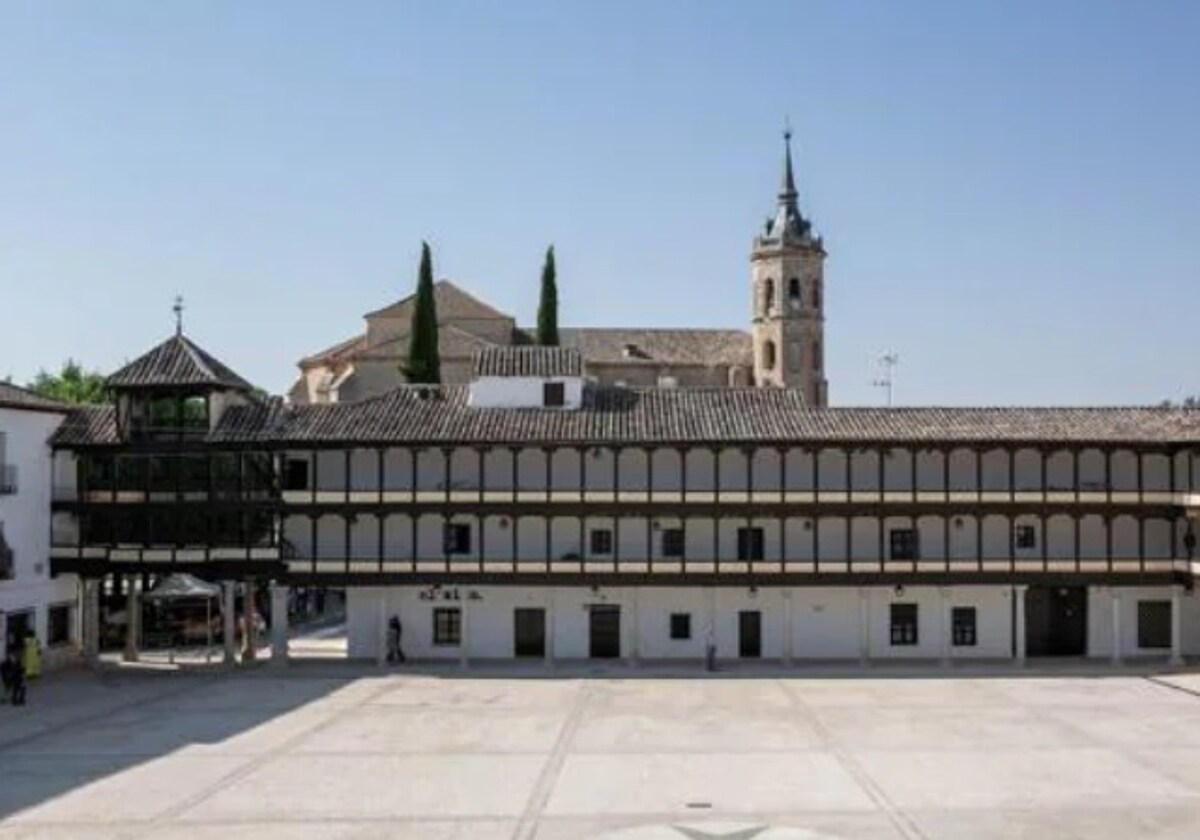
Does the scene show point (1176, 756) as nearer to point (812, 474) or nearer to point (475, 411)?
point (812, 474)

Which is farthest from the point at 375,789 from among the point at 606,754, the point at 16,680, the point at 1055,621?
the point at 1055,621

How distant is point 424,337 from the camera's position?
8544 cm

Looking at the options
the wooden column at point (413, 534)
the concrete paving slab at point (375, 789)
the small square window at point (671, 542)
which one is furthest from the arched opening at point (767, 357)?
the concrete paving slab at point (375, 789)

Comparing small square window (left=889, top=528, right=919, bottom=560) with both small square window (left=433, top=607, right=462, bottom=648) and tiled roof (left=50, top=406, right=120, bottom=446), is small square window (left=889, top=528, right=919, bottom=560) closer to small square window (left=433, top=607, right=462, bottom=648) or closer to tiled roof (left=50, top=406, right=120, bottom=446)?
small square window (left=433, top=607, right=462, bottom=648)

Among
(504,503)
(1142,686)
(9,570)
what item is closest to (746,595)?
(504,503)

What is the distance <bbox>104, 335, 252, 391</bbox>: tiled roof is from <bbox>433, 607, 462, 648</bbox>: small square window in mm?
11387

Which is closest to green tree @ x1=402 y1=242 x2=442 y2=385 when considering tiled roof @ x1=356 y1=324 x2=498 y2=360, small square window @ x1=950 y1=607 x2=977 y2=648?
tiled roof @ x1=356 y1=324 x2=498 y2=360

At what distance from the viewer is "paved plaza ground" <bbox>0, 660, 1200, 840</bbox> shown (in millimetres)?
28844

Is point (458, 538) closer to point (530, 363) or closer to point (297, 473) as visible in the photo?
point (297, 473)

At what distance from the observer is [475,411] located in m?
56.3

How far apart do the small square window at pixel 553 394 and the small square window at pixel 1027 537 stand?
1725 centimetres

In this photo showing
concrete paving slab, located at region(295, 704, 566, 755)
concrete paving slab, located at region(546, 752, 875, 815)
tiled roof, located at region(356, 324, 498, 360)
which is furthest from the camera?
tiled roof, located at region(356, 324, 498, 360)

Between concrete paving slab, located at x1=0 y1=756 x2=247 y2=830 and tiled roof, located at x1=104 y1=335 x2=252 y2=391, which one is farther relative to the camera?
tiled roof, located at x1=104 y1=335 x2=252 y2=391

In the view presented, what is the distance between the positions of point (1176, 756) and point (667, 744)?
11.9 m
